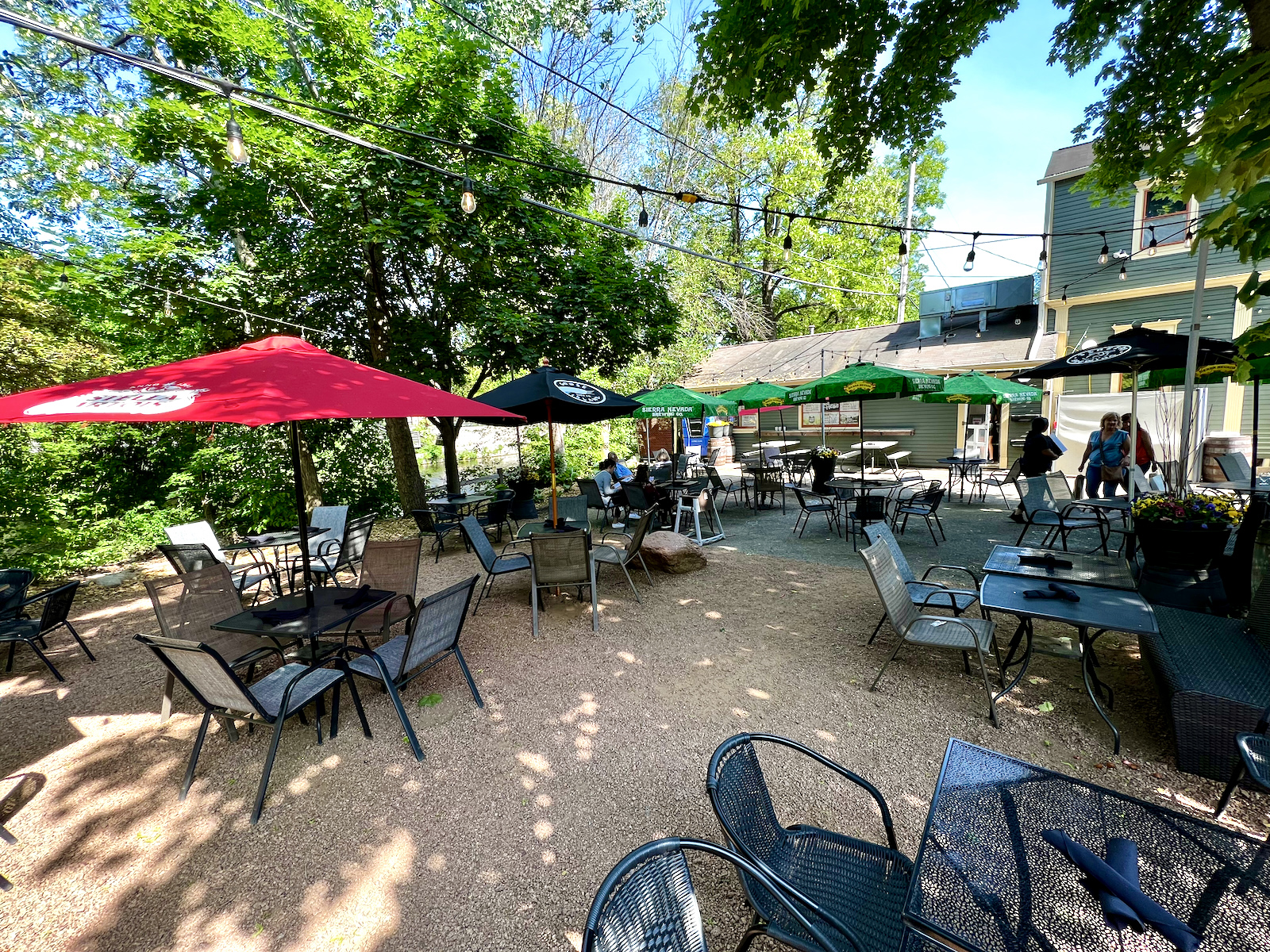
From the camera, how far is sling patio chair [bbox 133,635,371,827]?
98.5 inches

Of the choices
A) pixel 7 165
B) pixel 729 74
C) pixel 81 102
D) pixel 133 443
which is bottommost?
pixel 133 443

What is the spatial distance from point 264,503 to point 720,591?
859cm

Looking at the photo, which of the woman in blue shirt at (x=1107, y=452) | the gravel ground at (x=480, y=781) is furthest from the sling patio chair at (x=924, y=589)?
the woman in blue shirt at (x=1107, y=452)

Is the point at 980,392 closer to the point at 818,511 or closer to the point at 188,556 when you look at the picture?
the point at 818,511

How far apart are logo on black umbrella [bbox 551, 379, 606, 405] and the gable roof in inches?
556

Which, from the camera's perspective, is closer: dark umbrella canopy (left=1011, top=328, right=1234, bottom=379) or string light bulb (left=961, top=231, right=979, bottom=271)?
dark umbrella canopy (left=1011, top=328, right=1234, bottom=379)

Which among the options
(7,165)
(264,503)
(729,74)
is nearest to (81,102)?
(7,165)

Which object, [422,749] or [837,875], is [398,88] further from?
[837,875]

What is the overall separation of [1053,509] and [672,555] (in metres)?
5.33

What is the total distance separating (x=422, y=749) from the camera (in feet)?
10.1

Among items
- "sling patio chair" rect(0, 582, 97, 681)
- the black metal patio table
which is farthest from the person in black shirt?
"sling patio chair" rect(0, 582, 97, 681)

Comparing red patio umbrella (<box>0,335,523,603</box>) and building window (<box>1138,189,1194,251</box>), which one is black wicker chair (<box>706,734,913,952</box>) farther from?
building window (<box>1138,189,1194,251</box>)

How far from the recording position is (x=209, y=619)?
375cm

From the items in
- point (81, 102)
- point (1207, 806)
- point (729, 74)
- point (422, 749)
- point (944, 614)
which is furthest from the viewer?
point (81, 102)
